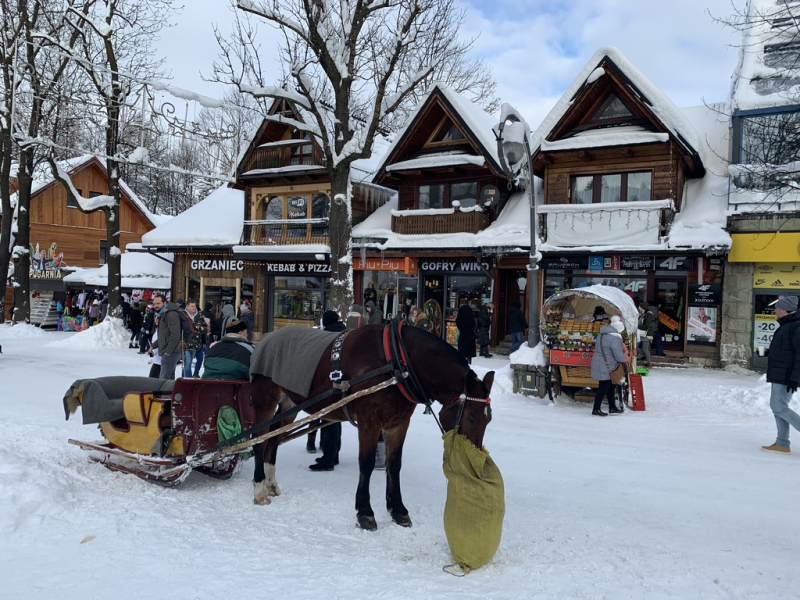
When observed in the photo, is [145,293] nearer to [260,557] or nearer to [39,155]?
[39,155]

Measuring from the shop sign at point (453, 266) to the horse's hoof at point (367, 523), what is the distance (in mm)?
14206

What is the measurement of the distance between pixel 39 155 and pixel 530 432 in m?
23.1

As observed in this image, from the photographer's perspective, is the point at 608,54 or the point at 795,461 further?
the point at 608,54

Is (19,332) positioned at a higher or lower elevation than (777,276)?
lower

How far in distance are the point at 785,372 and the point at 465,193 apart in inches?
529

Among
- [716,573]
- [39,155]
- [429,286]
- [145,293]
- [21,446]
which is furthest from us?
[145,293]

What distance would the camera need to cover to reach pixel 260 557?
4.12 metres

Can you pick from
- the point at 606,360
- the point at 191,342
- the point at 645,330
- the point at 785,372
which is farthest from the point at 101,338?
the point at 785,372

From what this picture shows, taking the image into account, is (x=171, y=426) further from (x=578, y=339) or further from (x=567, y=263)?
(x=567, y=263)

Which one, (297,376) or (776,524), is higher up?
(297,376)

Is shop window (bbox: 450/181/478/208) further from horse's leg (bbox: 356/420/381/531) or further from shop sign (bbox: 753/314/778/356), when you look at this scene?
horse's leg (bbox: 356/420/381/531)

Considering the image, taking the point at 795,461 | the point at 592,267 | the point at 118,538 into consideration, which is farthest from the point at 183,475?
the point at 592,267

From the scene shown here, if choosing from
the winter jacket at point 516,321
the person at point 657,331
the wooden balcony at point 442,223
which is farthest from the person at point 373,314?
the person at point 657,331

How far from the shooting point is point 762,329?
15469mm
